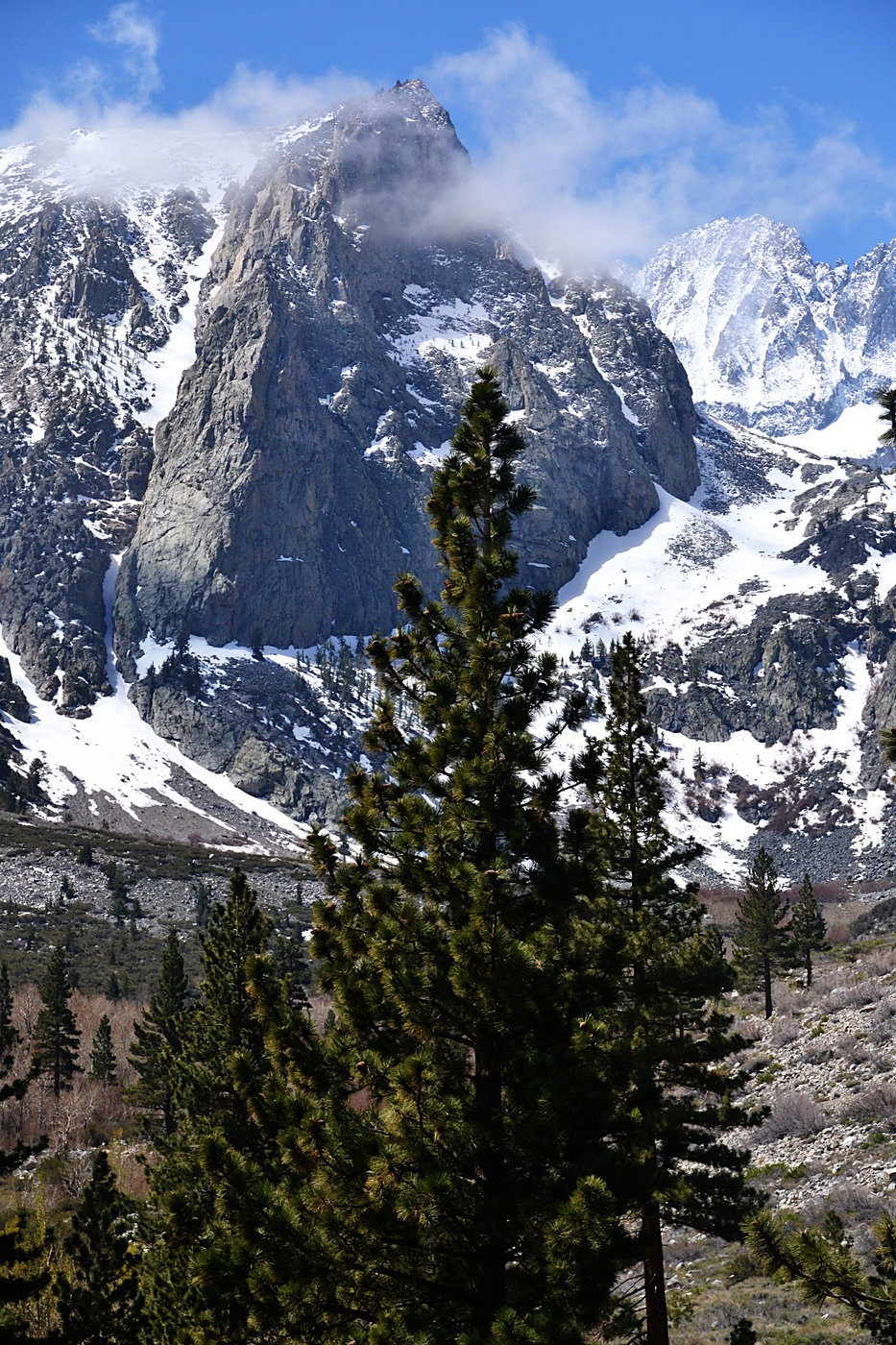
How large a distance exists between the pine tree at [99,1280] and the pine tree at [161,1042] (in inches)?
546

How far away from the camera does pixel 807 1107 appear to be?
99.7ft

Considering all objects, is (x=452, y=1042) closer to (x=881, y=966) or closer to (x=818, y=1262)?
(x=818, y=1262)

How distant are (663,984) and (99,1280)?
33.0 ft

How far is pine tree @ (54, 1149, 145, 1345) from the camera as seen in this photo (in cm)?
1351

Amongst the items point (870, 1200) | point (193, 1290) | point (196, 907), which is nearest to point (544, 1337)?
point (193, 1290)

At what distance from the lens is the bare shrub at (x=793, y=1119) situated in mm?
29531

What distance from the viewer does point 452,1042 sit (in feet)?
32.6

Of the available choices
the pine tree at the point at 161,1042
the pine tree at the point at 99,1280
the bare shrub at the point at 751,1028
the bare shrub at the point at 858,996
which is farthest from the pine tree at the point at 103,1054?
the pine tree at the point at 99,1280

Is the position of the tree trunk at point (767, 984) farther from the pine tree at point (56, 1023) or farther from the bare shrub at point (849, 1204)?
the pine tree at point (56, 1023)

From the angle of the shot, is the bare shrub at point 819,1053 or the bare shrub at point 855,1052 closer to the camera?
the bare shrub at point 855,1052

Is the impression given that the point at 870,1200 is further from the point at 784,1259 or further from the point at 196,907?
the point at 196,907

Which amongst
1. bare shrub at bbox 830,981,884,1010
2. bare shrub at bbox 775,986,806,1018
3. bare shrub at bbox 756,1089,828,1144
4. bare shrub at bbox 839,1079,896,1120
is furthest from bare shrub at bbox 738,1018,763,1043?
bare shrub at bbox 839,1079,896,1120

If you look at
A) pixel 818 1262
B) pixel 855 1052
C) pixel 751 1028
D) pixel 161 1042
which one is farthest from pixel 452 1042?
pixel 751 1028

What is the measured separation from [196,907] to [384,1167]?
89.7 metres
